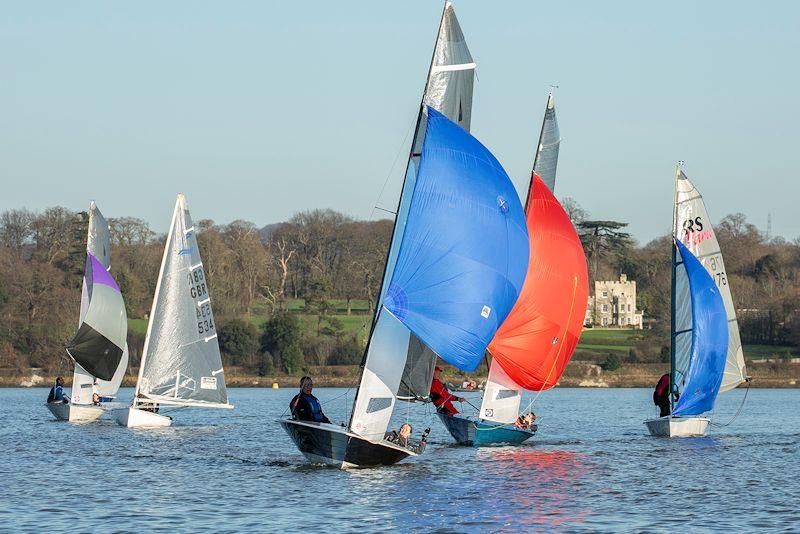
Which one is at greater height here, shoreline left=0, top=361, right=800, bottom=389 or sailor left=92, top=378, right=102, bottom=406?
shoreline left=0, top=361, right=800, bottom=389

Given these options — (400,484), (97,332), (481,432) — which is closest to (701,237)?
(481,432)

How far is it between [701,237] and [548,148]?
590 cm

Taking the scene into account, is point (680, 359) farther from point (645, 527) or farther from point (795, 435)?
point (645, 527)

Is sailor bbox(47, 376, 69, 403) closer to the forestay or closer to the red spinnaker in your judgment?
the forestay

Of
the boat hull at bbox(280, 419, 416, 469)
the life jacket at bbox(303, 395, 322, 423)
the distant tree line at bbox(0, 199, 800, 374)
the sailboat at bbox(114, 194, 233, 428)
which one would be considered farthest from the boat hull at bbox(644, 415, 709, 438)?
the distant tree line at bbox(0, 199, 800, 374)

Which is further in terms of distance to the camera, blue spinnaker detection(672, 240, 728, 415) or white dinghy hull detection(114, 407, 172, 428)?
white dinghy hull detection(114, 407, 172, 428)

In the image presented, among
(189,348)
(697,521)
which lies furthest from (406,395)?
(189,348)

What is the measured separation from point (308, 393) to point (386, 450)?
1991 mm

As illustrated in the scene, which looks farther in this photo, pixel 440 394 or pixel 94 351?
pixel 94 351

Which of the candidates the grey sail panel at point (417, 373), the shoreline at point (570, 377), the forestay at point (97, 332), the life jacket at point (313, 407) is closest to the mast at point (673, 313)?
the grey sail panel at point (417, 373)

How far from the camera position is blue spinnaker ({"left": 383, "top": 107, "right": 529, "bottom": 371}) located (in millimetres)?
24562

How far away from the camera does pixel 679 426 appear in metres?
37.7

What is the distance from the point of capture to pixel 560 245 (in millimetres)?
34375

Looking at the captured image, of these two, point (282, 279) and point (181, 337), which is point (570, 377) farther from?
point (181, 337)
